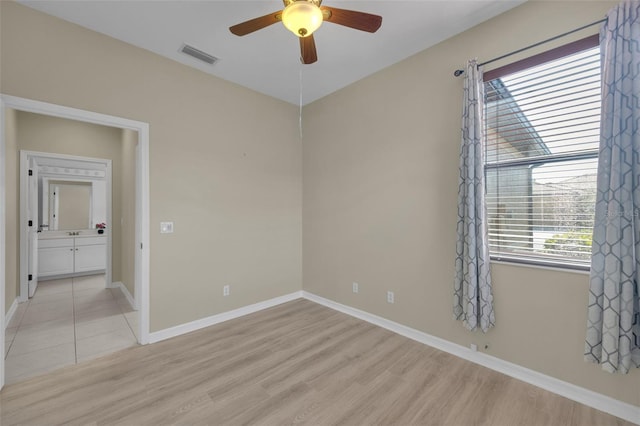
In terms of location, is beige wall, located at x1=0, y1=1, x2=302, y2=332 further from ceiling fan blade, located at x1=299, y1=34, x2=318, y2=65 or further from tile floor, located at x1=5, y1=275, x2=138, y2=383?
ceiling fan blade, located at x1=299, y1=34, x2=318, y2=65

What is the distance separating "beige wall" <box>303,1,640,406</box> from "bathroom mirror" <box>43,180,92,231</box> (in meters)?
5.05

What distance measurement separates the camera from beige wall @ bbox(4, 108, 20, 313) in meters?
3.03

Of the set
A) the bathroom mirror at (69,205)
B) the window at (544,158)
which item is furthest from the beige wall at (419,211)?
the bathroom mirror at (69,205)

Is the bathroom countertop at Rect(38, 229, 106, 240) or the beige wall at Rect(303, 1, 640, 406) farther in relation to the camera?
the bathroom countertop at Rect(38, 229, 106, 240)

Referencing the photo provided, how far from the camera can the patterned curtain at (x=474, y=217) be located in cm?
217

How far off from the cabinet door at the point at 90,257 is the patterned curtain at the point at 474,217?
22.2 ft

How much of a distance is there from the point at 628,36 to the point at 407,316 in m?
2.68

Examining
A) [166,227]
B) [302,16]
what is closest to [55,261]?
[166,227]

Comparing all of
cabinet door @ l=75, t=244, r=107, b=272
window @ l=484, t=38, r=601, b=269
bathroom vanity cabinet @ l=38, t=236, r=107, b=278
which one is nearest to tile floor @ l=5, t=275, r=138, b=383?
bathroom vanity cabinet @ l=38, t=236, r=107, b=278

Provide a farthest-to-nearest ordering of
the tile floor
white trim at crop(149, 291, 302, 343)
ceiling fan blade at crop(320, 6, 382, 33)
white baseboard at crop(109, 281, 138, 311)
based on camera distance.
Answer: white baseboard at crop(109, 281, 138, 311) → white trim at crop(149, 291, 302, 343) → the tile floor → ceiling fan blade at crop(320, 6, 382, 33)

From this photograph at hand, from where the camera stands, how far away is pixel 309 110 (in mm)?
3979

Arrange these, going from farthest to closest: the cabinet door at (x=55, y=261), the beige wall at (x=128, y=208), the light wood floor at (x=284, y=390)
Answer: the cabinet door at (x=55, y=261)
the beige wall at (x=128, y=208)
the light wood floor at (x=284, y=390)

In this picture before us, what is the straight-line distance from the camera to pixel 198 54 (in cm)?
275

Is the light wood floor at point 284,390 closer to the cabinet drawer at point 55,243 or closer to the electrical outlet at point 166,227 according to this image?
the electrical outlet at point 166,227
